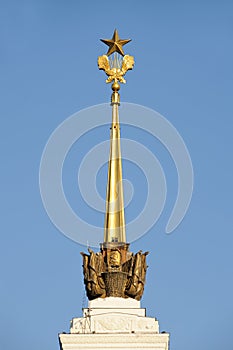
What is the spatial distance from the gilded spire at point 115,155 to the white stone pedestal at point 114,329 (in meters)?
4.92

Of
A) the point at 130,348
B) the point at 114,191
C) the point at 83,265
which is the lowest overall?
the point at 130,348

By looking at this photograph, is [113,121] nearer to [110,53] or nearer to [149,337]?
[110,53]

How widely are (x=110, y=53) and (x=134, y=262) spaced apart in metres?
15.4

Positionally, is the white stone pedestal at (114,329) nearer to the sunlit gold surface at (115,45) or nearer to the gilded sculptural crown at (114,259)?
the gilded sculptural crown at (114,259)

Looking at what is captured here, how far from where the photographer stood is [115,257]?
80.4 metres

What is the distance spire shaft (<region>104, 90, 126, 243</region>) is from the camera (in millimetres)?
82500

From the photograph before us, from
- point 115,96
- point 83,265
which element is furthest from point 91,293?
point 115,96

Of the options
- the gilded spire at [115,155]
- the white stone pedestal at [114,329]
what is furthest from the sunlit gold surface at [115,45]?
the white stone pedestal at [114,329]

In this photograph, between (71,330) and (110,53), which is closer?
(71,330)

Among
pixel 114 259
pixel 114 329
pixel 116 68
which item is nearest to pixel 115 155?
pixel 116 68

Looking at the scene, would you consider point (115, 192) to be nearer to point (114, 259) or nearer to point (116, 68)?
point (114, 259)

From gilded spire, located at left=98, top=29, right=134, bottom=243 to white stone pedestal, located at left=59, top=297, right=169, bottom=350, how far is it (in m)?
4.92

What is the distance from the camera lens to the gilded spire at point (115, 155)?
→ 82.7 m

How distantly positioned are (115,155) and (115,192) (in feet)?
9.16
